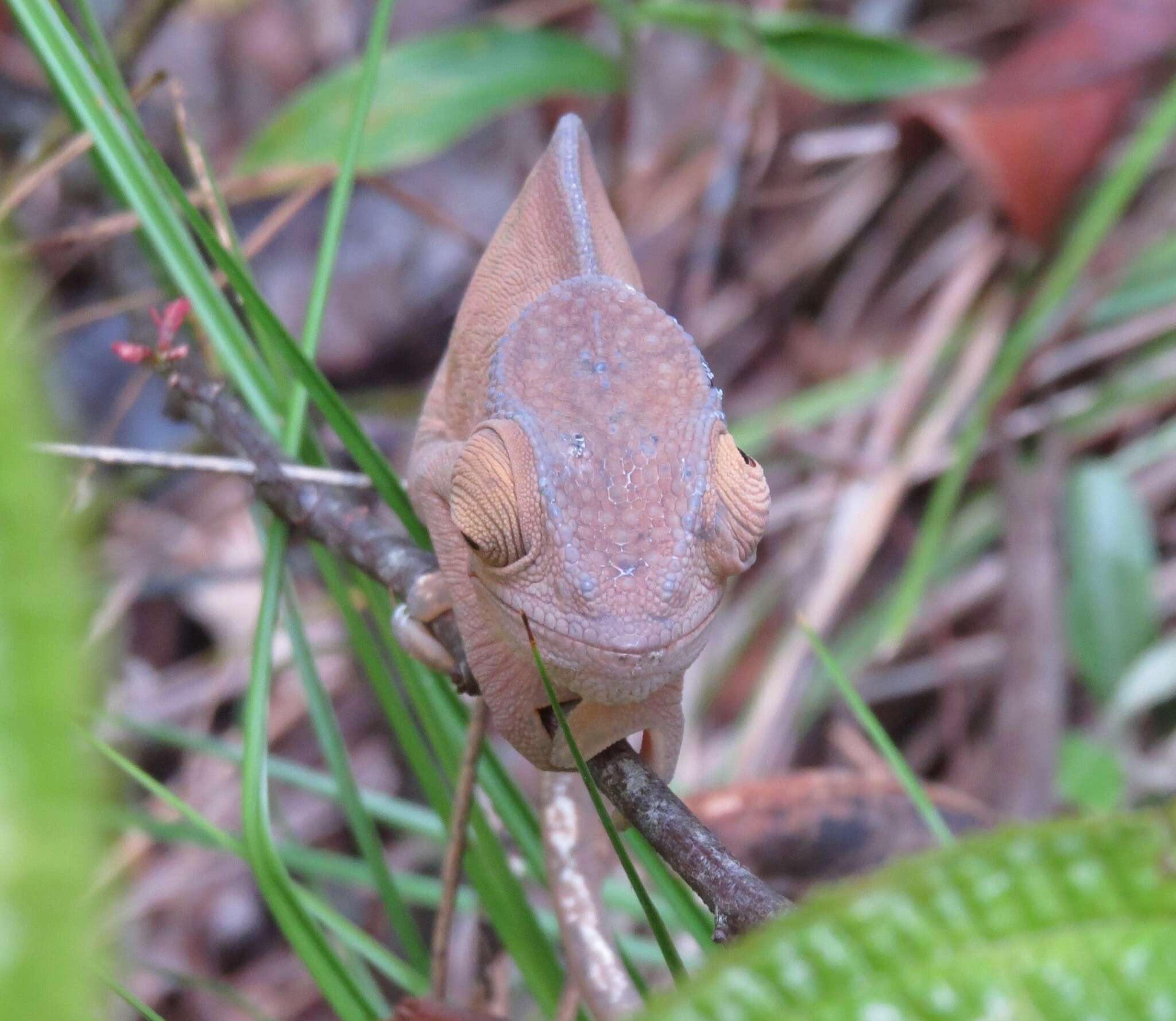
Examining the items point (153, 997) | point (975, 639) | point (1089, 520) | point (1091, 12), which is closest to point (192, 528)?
point (153, 997)

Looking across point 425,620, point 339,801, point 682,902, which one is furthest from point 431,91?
point 682,902

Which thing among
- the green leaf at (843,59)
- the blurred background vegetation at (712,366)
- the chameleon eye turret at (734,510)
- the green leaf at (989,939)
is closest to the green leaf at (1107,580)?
the blurred background vegetation at (712,366)

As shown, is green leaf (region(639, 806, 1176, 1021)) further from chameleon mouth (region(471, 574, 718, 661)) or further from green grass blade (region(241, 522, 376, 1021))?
green grass blade (region(241, 522, 376, 1021))

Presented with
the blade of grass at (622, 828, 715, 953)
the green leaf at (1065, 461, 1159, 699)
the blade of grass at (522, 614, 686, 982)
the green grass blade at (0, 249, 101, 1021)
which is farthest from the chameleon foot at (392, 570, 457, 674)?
the green leaf at (1065, 461, 1159, 699)

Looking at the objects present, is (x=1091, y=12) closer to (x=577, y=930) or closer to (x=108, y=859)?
(x=577, y=930)

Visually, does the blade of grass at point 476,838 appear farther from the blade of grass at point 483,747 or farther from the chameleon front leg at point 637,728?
the chameleon front leg at point 637,728
